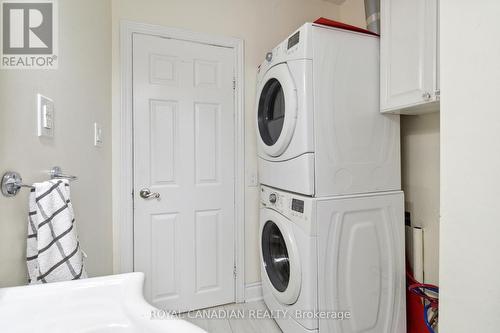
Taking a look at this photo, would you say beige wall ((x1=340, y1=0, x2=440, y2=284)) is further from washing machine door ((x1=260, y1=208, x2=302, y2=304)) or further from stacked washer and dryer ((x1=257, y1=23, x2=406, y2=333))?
washing machine door ((x1=260, y1=208, x2=302, y2=304))

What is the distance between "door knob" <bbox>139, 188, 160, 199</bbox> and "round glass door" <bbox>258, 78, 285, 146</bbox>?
0.88 meters

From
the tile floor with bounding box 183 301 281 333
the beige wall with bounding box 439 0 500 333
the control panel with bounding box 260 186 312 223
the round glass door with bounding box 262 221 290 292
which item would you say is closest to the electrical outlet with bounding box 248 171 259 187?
the control panel with bounding box 260 186 312 223

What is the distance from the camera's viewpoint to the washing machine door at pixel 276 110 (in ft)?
4.58

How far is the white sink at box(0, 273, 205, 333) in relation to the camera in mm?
588

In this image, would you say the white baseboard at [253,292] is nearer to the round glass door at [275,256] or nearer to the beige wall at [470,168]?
the round glass door at [275,256]

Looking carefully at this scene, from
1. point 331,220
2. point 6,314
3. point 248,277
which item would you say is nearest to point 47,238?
point 6,314

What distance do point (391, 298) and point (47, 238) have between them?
5.72 feet

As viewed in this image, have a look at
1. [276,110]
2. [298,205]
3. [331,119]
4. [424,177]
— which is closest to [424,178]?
[424,177]

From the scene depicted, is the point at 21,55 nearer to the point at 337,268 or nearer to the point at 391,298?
the point at 337,268

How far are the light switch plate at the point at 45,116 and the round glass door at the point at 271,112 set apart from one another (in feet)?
3.65

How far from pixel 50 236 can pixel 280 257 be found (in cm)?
132

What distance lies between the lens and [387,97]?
143 centimetres

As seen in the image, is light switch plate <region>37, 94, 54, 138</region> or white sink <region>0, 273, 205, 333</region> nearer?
white sink <region>0, 273, 205, 333</region>

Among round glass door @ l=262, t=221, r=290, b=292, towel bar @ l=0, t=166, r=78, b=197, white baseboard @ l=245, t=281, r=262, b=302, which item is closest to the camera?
towel bar @ l=0, t=166, r=78, b=197
